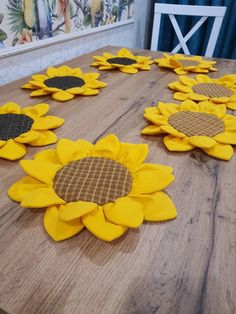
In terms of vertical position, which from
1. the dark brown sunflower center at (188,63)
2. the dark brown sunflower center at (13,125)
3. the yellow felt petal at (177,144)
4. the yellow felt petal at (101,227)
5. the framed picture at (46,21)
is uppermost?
the framed picture at (46,21)

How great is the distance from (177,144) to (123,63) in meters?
0.62

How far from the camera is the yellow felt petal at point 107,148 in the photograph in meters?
0.47

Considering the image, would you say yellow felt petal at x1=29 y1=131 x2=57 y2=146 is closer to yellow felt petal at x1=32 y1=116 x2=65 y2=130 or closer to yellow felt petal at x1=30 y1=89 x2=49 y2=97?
yellow felt petal at x1=32 y1=116 x2=65 y2=130

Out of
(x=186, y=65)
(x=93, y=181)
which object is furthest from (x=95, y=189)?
(x=186, y=65)

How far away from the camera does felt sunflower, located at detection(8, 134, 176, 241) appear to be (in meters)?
0.33

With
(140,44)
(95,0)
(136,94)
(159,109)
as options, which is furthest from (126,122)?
(140,44)

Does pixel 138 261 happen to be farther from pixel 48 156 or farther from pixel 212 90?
pixel 212 90

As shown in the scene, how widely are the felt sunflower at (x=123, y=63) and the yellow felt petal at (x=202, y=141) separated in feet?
1.73

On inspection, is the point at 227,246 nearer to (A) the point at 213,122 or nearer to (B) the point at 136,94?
(A) the point at 213,122

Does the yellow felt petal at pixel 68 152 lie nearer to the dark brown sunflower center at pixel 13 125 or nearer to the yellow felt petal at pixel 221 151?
the dark brown sunflower center at pixel 13 125

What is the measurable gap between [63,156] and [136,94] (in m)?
0.41

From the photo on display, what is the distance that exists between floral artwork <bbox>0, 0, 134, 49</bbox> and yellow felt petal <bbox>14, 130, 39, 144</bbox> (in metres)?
0.53

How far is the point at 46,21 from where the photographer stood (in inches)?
41.4

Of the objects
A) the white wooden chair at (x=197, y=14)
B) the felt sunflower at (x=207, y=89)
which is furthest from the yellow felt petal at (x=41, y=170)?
the white wooden chair at (x=197, y=14)
